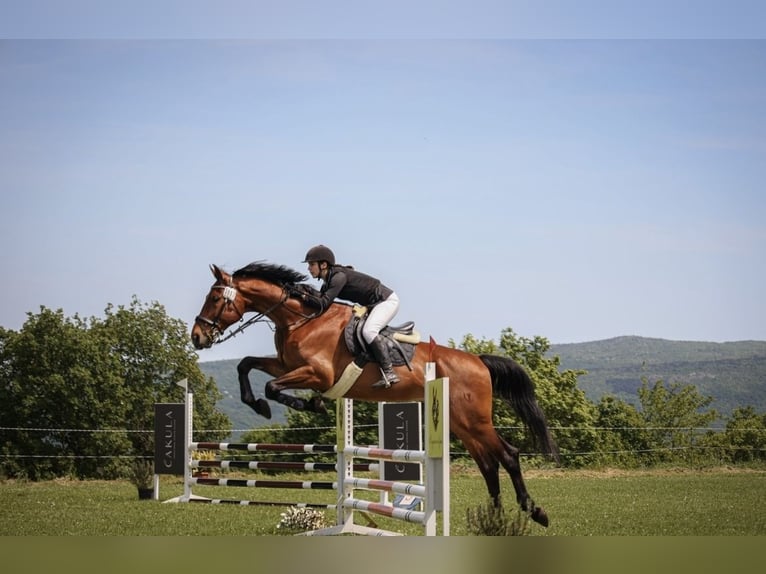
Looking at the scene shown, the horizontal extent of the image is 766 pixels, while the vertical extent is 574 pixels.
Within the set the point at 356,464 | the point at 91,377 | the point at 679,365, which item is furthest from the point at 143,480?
the point at 679,365

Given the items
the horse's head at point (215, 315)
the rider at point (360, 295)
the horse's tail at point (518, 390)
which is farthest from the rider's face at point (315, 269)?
the horse's tail at point (518, 390)

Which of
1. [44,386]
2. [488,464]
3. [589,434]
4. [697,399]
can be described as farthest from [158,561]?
[44,386]

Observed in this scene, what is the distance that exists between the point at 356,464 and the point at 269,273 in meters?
1.56

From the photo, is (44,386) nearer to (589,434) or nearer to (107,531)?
(589,434)

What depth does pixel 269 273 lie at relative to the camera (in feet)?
20.9

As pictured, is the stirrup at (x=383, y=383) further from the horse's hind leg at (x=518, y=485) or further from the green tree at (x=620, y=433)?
the green tree at (x=620, y=433)

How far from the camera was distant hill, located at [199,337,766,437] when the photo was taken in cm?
1694

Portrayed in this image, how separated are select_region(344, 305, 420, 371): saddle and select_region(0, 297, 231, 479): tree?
9.08 meters

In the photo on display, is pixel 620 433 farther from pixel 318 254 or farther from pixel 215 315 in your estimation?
pixel 215 315

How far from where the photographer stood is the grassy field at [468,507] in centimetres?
639

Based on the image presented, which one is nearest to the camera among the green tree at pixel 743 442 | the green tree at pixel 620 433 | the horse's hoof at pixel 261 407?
the horse's hoof at pixel 261 407

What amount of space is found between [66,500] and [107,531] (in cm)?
243

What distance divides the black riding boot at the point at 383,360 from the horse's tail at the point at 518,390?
0.74 metres

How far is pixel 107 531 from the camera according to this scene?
20.6 ft
